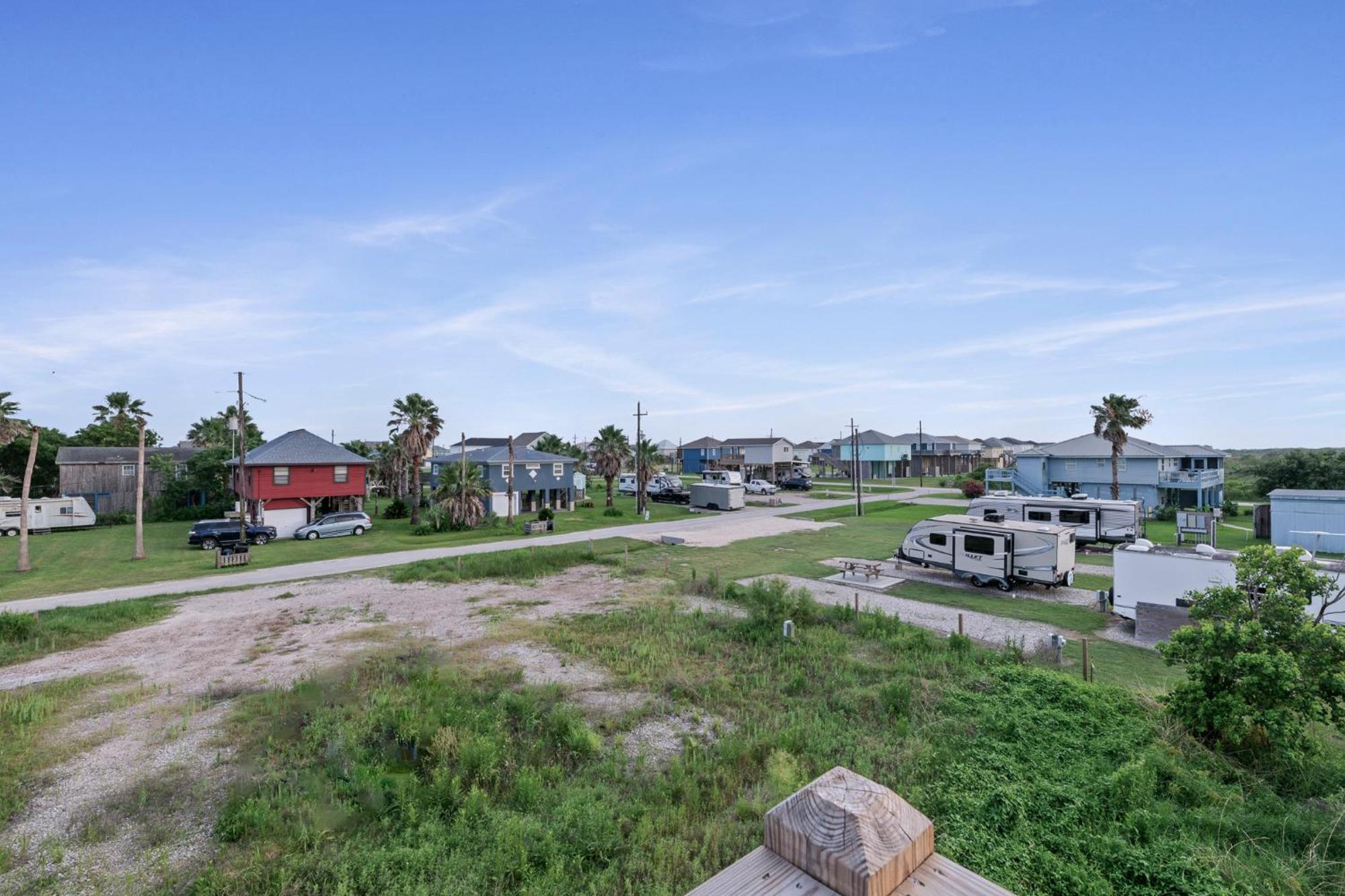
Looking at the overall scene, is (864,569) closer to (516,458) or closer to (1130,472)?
(516,458)

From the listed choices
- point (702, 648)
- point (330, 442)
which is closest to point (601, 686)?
point (702, 648)

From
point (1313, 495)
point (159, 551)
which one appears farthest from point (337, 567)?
point (1313, 495)

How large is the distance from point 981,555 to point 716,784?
17298 millimetres

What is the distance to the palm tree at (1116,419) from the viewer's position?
40688 millimetres

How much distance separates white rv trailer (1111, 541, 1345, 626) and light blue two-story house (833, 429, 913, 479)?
213 ft

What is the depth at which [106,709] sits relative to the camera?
1140 centimetres

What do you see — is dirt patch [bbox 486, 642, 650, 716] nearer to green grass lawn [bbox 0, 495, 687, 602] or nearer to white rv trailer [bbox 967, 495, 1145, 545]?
green grass lawn [bbox 0, 495, 687, 602]

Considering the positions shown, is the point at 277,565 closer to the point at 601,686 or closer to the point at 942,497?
the point at 601,686

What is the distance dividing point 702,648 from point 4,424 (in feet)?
120

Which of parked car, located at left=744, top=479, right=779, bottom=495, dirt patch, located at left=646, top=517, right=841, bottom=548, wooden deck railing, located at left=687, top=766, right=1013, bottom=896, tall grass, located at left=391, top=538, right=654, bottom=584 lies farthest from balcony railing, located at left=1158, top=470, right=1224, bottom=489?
wooden deck railing, located at left=687, top=766, right=1013, bottom=896

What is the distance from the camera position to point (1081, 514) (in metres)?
31.1

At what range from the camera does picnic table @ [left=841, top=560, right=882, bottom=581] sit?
75.3 feet

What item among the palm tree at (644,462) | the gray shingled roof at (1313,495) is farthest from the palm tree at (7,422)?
the gray shingled roof at (1313,495)

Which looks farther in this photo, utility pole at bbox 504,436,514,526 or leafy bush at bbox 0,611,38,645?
utility pole at bbox 504,436,514,526
